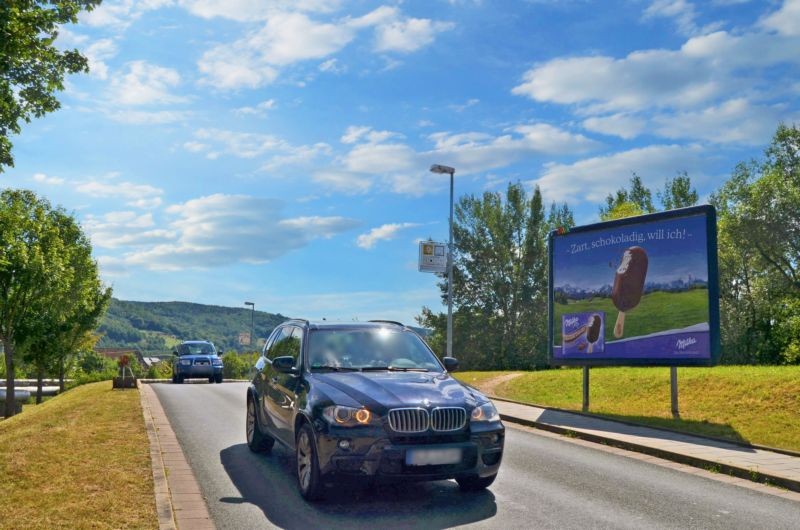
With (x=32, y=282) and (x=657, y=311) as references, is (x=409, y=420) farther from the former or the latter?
(x=32, y=282)

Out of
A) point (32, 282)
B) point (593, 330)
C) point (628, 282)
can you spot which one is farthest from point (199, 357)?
point (628, 282)

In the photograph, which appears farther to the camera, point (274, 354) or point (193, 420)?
point (193, 420)

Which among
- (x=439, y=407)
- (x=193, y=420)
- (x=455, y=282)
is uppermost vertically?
(x=455, y=282)

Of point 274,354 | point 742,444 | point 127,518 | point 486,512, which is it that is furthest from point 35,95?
point 742,444

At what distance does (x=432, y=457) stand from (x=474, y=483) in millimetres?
1072

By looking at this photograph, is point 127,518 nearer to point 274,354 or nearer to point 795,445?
point 274,354

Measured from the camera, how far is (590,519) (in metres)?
6.26

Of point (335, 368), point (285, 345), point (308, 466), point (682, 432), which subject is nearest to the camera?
point (308, 466)

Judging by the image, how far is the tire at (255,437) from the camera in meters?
9.42

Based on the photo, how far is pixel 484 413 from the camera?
671 cm

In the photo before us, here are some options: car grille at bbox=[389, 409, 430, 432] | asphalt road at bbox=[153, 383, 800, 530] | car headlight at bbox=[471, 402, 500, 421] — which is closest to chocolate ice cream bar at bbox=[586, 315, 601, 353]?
asphalt road at bbox=[153, 383, 800, 530]

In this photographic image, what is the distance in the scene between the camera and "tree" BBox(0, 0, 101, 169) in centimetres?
1405

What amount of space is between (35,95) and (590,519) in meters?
16.0

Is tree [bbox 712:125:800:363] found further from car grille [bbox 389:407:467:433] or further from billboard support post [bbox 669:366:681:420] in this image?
car grille [bbox 389:407:467:433]
